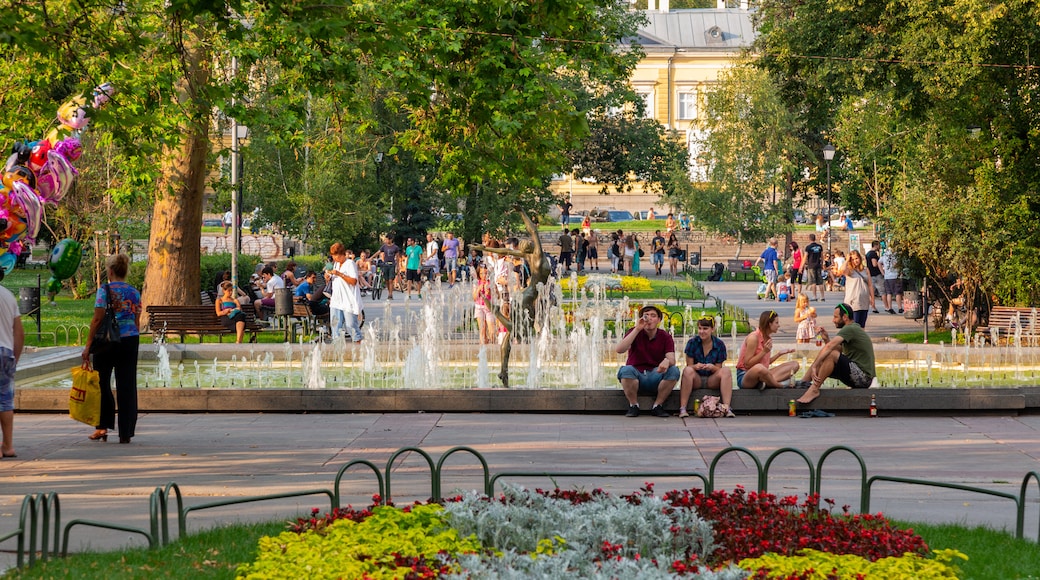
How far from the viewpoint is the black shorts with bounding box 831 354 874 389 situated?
46.2 ft

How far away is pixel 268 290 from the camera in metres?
24.5

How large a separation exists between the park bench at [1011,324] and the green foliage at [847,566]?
13277 mm

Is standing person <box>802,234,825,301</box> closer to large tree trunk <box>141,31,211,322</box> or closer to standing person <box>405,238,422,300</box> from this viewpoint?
standing person <box>405,238,422,300</box>

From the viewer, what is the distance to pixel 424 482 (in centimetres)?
1005

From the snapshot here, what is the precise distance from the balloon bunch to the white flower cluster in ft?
42.0

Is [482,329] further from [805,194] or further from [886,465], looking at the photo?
[805,194]

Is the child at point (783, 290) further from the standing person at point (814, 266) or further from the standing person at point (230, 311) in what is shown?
the standing person at point (230, 311)

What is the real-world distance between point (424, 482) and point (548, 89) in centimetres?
747

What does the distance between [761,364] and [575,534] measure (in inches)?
286

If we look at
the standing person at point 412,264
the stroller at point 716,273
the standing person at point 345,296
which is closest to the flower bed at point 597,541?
the standing person at point 345,296

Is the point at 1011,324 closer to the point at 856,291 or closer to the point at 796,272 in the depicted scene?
the point at 856,291

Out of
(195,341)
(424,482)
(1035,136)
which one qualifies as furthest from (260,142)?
(424,482)

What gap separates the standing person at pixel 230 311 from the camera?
65.6 feet

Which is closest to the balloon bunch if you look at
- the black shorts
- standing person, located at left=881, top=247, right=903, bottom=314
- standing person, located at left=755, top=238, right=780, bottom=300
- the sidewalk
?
the sidewalk
